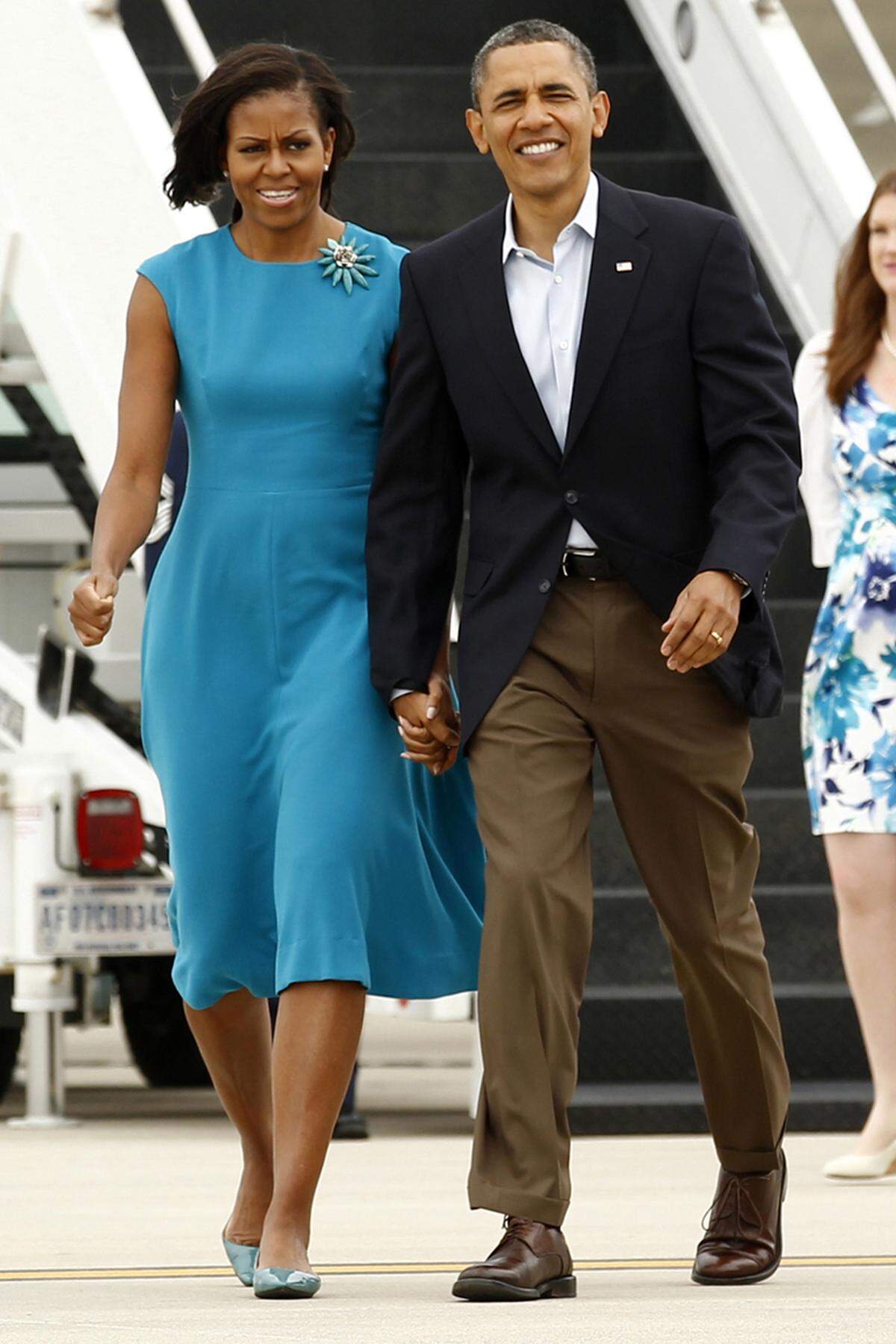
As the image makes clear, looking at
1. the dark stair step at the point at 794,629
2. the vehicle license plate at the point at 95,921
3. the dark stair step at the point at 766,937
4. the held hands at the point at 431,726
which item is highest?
the dark stair step at the point at 794,629

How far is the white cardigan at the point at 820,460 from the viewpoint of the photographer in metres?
6.03

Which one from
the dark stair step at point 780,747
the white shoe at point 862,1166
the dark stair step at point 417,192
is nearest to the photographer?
the white shoe at point 862,1166

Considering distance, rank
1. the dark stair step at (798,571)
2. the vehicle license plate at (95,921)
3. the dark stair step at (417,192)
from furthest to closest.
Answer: the dark stair step at (417,192) < the dark stair step at (798,571) < the vehicle license plate at (95,921)

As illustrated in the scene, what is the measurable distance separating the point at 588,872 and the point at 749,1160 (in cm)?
46

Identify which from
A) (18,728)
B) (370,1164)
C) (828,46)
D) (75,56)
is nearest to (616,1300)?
(370,1164)

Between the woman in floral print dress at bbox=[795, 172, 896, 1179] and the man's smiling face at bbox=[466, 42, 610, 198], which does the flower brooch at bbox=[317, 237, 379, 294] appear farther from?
the woman in floral print dress at bbox=[795, 172, 896, 1179]

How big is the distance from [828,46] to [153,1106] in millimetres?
7487

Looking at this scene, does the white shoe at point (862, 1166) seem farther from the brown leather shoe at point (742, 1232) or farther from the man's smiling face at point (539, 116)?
the man's smiling face at point (539, 116)

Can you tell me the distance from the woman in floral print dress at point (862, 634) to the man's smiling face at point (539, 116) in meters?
1.92

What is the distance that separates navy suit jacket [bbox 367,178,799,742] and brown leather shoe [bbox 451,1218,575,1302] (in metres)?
0.69

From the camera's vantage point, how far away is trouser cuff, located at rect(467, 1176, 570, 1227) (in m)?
3.89

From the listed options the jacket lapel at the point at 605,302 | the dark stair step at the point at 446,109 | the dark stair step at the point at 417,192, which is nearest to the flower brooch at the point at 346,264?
the jacket lapel at the point at 605,302

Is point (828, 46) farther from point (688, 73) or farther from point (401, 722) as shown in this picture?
point (401, 722)

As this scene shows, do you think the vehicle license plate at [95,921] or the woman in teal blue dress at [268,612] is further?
the vehicle license plate at [95,921]
